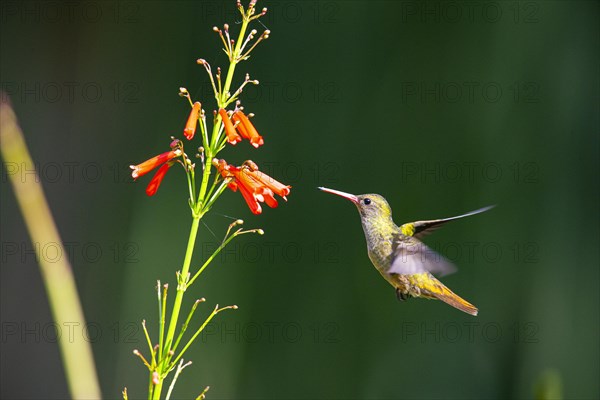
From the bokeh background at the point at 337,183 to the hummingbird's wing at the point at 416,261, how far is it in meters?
1.51

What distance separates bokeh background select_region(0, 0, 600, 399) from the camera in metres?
3.26

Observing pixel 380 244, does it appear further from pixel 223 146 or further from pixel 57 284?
pixel 57 284

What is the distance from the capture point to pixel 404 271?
5.47ft

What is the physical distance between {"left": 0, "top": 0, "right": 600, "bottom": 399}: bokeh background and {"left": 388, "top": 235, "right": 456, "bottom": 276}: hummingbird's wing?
4.95 ft

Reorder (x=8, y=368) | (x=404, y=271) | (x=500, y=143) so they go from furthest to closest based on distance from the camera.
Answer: (x=500, y=143)
(x=8, y=368)
(x=404, y=271)

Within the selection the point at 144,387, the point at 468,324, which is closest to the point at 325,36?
the point at 468,324

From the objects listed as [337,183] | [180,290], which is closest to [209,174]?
[180,290]

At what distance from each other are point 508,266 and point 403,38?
1.28 metres

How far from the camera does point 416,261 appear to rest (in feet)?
5.57

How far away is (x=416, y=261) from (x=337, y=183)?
1.69 metres

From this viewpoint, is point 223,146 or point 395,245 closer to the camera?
point 223,146

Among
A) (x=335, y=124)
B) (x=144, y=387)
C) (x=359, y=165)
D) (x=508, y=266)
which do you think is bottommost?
(x=144, y=387)

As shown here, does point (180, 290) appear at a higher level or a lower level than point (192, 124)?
lower

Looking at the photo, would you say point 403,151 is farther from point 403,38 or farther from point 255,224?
point 255,224
